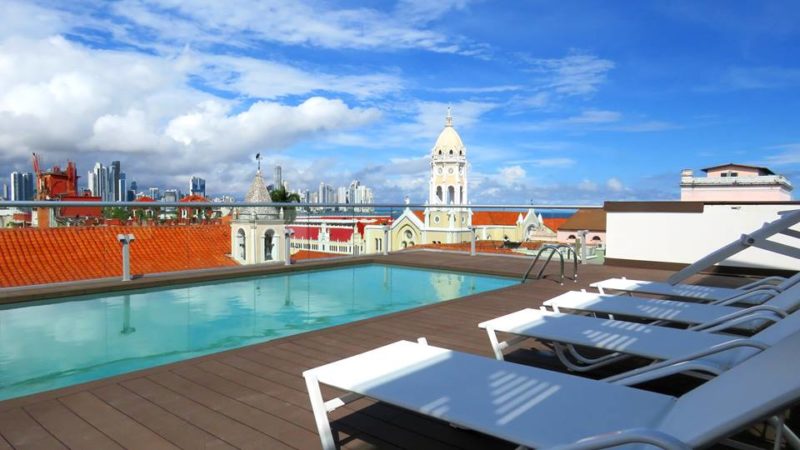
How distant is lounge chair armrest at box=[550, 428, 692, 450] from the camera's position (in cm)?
110

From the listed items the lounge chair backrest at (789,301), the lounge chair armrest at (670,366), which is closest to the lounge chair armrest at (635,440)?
the lounge chair armrest at (670,366)

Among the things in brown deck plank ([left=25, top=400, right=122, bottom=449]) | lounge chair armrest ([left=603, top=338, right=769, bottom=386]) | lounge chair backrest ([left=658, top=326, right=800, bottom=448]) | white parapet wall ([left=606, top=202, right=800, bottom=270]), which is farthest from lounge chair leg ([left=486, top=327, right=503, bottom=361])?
white parapet wall ([left=606, top=202, right=800, bottom=270])

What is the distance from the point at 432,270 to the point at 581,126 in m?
25.8

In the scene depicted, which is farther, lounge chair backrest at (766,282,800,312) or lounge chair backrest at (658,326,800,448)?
lounge chair backrest at (766,282,800,312)

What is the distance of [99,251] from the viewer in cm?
536

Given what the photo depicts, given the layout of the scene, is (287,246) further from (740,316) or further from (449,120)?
(449,120)

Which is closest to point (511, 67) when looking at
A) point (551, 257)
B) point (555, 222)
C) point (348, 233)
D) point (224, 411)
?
point (555, 222)

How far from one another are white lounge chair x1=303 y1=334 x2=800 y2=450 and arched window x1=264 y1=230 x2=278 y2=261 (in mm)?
4977

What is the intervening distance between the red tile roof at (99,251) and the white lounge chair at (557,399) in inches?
170

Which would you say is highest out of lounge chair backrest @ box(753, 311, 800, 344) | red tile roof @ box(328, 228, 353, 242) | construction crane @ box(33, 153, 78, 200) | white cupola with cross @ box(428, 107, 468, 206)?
white cupola with cross @ box(428, 107, 468, 206)

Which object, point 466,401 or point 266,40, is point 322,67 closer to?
point 266,40

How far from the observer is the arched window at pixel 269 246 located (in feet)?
22.7

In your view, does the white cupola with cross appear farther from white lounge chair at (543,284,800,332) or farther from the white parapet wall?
white lounge chair at (543,284,800,332)

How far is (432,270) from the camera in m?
7.43
